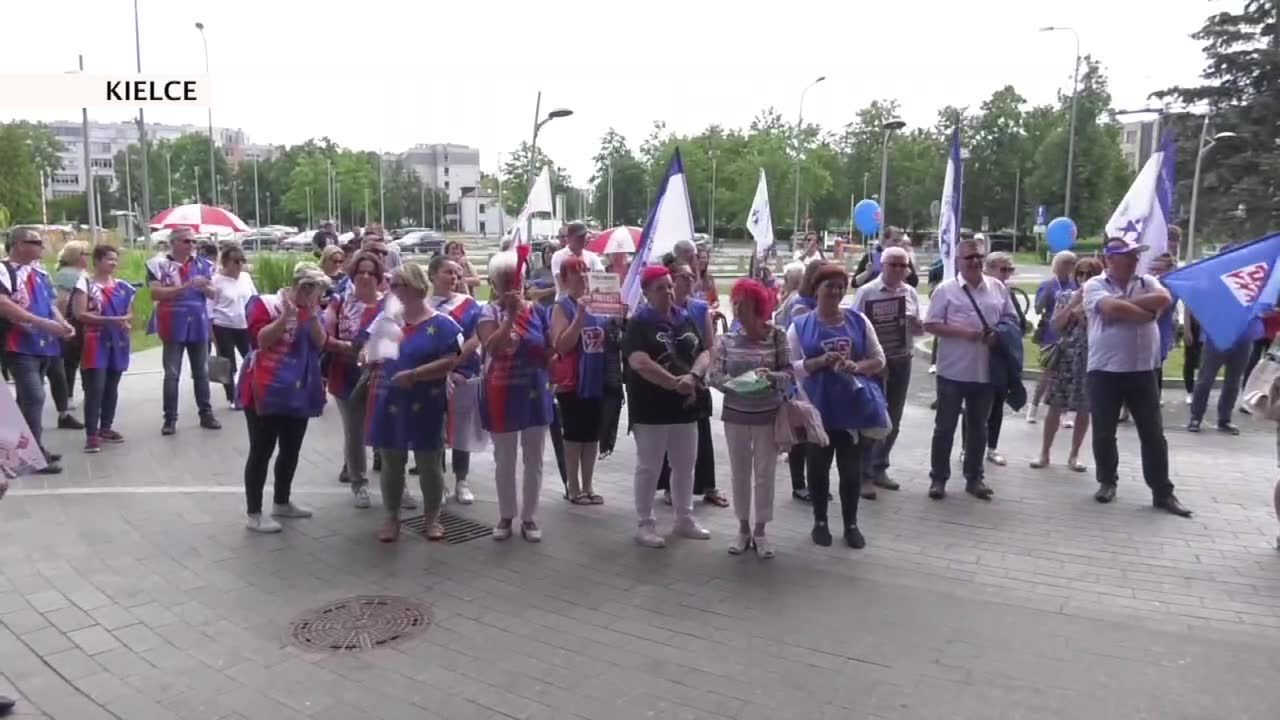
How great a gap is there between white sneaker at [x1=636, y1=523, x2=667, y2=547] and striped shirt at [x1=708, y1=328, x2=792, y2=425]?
3.02 feet

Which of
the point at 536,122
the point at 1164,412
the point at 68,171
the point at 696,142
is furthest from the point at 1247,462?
the point at 68,171

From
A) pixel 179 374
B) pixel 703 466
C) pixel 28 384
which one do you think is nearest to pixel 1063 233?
pixel 703 466

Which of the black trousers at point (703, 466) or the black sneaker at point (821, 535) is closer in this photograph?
the black sneaker at point (821, 535)

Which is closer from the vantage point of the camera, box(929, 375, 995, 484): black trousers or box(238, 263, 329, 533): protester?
box(238, 263, 329, 533): protester

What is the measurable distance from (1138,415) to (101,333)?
28.5ft

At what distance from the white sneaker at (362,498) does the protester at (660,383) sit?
219 centimetres

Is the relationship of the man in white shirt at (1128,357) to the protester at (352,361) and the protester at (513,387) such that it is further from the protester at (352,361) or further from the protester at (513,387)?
the protester at (352,361)

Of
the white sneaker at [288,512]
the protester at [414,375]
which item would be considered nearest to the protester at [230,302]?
the white sneaker at [288,512]

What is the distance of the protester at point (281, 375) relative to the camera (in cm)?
603

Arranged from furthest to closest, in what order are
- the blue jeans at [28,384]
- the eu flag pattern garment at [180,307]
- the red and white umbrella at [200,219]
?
the red and white umbrella at [200,219], the eu flag pattern garment at [180,307], the blue jeans at [28,384]

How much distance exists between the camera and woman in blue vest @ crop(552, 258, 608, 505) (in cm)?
621

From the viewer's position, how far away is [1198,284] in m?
6.92

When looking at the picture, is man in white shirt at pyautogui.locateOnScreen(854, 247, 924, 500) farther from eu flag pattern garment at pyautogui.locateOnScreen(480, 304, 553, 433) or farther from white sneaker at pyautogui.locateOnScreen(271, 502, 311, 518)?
white sneaker at pyautogui.locateOnScreen(271, 502, 311, 518)

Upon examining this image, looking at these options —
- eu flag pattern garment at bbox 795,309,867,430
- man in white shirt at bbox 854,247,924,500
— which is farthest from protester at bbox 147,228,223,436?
man in white shirt at bbox 854,247,924,500
